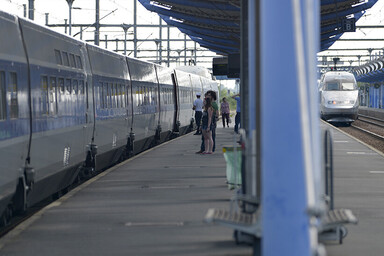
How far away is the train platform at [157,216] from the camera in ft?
33.4

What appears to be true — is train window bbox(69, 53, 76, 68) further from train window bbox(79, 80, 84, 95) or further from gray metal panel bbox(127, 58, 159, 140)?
gray metal panel bbox(127, 58, 159, 140)

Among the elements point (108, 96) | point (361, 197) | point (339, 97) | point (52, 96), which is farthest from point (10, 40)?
point (339, 97)

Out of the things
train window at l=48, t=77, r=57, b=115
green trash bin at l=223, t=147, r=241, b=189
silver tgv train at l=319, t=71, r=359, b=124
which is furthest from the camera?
silver tgv train at l=319, t=71, r=359, b=124

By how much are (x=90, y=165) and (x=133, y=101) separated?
7.75m

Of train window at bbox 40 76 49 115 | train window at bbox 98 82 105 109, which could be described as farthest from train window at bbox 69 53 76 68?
train window at bbox 98 82 105 109

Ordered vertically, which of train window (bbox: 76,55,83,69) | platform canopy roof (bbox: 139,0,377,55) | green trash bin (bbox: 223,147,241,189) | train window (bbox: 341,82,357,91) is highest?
platform canopy roof (bbox: 139,0,377,55)

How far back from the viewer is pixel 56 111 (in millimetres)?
14828

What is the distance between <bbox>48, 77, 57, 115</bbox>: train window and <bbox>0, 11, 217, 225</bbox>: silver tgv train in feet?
0.05

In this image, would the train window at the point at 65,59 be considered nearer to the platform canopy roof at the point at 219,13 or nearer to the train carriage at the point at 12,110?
the train carriage at the point at 12,110

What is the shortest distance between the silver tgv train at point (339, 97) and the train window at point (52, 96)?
36986 millimetres

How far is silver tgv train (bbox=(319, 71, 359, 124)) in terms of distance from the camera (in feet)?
166

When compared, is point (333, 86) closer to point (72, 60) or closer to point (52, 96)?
point (72, 60)

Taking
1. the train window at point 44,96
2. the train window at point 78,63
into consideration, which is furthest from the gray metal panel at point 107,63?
the train window at point 44,96

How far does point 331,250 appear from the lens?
32.9 feet
